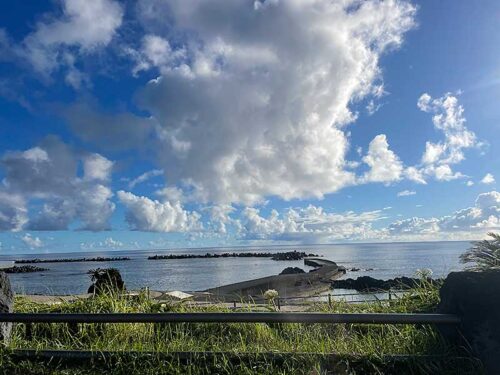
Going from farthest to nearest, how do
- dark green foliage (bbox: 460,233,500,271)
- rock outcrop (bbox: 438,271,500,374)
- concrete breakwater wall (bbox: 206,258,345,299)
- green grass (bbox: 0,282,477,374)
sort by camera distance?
1. concrete breakwater wall (bbox: 206,258,345,299)
2. dark green foliage (bbox: 460,233,500,271)
3. green grass (bbox: 0,282,477,374)
4. rock outcrop (bbox: 438,271,500,374)

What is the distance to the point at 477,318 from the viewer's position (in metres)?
4.83

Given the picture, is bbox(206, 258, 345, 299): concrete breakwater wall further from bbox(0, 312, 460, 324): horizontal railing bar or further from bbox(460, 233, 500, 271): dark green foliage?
bbox(0, 312, 460, 324): horizontal railing bar

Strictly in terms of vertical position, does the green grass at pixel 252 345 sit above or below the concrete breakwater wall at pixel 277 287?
above

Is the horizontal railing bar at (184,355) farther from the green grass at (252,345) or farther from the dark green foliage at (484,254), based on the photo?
the dark green foliage at (484,254)

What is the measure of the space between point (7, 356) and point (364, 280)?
54077 mm

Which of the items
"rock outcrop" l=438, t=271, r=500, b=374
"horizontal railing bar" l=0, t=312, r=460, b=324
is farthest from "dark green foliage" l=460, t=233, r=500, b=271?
"horizontal railing bar" l=0, t=312, r=460, b=324

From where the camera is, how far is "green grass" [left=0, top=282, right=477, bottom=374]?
4836mm

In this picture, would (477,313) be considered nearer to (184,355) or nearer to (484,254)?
(484,254)

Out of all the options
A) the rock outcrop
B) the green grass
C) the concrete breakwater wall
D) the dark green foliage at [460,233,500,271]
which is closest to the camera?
the rock outcrop

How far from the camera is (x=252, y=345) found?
5.51 metres

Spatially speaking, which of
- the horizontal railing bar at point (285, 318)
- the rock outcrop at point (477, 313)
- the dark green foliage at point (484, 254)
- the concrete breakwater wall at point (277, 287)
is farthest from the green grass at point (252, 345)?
the concrete breakwater wall at point (277, 287)

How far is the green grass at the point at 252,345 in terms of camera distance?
15.9ft

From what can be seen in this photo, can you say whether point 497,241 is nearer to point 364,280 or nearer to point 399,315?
point 399,315

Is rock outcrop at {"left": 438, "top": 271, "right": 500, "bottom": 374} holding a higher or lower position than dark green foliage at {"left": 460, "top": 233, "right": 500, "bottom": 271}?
lower
